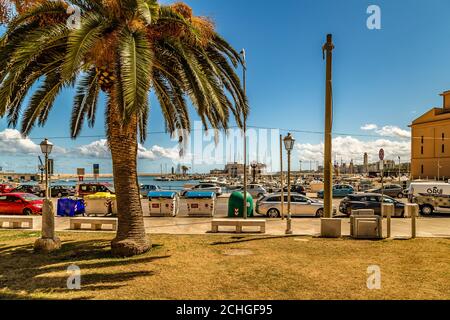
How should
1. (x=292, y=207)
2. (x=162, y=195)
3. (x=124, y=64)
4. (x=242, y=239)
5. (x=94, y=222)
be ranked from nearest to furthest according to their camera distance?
(x=124, y=64)
(x=242, y=239)
(x=94, y=222)
(x=292, y=207)
(x=162, y=195)

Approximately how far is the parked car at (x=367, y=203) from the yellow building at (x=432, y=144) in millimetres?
50933

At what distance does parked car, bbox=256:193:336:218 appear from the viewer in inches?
741

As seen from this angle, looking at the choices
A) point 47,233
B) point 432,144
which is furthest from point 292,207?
point 432,144

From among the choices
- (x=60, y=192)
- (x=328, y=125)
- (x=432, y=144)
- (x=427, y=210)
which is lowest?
(x=60, y=192)

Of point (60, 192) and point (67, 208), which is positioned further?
point (60, 192)

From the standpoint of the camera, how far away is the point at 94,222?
1471 cm

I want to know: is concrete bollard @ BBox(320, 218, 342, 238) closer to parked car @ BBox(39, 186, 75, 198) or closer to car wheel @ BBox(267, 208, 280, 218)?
car wheel @ BBox(267, 208, 280, 218)

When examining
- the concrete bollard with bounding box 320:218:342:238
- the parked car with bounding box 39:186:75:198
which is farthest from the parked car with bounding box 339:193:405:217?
the parked car with bounding box 39:186:75:198

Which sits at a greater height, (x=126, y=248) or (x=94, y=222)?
(x=126, y=248)

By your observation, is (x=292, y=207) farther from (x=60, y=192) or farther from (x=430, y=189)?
(x=60, y=192)

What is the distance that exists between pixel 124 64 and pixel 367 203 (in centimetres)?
1700

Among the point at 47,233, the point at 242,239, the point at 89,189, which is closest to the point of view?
the point at 47,233
